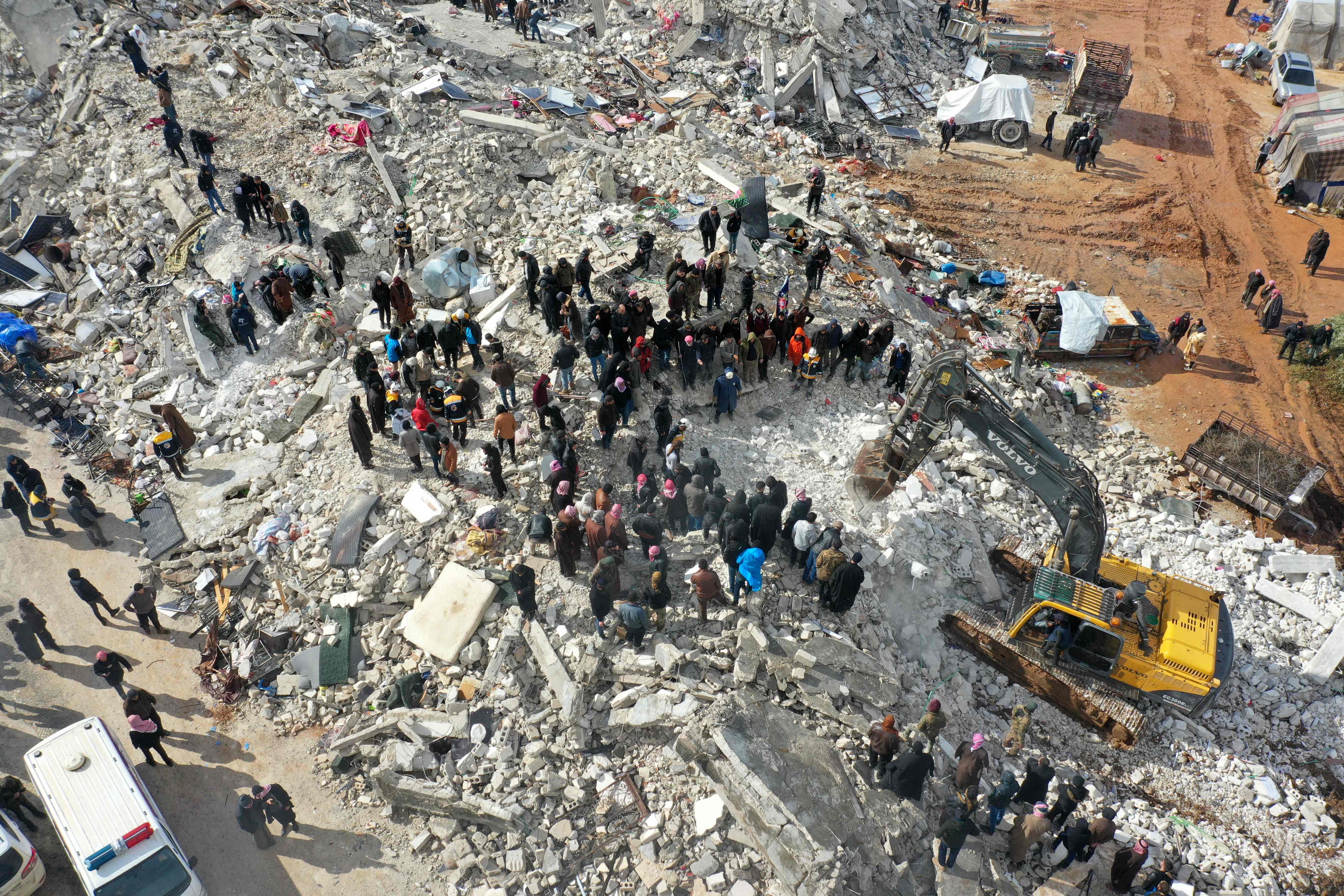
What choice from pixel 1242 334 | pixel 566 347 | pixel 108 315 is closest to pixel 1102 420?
pixel 1242 334

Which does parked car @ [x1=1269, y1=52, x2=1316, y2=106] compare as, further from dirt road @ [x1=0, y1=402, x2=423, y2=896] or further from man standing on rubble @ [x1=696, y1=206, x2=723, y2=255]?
dirt road @ [x1=0, y1=402, x2=423, y2=896]

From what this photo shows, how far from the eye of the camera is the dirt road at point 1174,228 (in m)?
18.8

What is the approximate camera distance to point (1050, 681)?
12023 mm

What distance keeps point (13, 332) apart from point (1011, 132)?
2822cm

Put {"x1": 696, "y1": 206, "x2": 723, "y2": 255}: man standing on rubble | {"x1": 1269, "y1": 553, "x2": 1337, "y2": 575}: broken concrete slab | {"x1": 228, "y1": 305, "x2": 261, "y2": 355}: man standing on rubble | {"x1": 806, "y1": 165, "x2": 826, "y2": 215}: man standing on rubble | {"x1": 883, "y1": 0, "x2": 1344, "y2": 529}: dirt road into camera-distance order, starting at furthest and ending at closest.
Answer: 1. {"x1": 806, "y1": 165, "x2": 826, "y2": 215}: man standing on rubble
2. {"x1": 883, "y1": 0, "x2": 1344, "y2": 529}: dirt road
3. {"x1": 696, "y1": 206, "x2": 723, "y2": 255}: man standing on rubble
4. {"x1": 228, "y1": 305, "x2": 261, "y2": 355}: man standing on rubble
5. {"x1": 1269, "y1": 553, "x2": 1337, "y2": 575}: broken concrete slab

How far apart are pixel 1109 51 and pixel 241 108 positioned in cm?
2863

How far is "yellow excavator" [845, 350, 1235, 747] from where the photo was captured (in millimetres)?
11195

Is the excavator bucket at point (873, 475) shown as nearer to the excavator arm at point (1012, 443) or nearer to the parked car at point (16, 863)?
the excavator arm at point (1012, 443)

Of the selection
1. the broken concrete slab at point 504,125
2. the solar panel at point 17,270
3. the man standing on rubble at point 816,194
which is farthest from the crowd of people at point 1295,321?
the solar panel at point 17,270

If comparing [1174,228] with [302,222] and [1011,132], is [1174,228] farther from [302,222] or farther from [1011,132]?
[302,222]

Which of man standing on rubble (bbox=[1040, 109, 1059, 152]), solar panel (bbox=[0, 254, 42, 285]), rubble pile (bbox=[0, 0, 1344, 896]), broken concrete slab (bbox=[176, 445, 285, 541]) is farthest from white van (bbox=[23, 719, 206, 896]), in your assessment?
man standing on rubble (bbox=[1040, 109, 1059, 152])

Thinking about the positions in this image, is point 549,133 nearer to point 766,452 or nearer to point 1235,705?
point 766,452

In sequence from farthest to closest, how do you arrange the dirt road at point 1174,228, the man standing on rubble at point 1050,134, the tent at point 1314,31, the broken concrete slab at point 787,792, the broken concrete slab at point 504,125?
the tent at point 1314,31, the man standing on rubble at point 1050,134, the broken concrete slab at point 504,125, the dirt road at point 1174,228, the broken concrete slab at point 787,792

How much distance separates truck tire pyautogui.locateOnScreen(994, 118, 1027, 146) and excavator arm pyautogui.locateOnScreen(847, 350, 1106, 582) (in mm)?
19111
